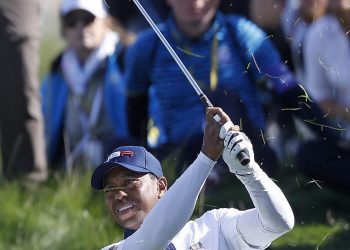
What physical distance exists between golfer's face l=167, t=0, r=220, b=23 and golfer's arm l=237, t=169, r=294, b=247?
7.90 feet

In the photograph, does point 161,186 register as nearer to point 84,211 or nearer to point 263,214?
point 263,214

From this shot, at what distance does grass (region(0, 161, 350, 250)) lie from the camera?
22.2ft

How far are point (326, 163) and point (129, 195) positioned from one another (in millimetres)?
2294

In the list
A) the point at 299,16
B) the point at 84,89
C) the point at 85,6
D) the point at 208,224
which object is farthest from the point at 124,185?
the point at 84,89

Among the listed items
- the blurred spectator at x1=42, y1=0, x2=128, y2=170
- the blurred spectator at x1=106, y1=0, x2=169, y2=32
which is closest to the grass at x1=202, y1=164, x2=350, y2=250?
the blurred spectator at x1=42, y1=0, x2=128, y2=170

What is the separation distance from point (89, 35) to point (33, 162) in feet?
2.63

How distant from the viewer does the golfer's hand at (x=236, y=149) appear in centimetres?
415

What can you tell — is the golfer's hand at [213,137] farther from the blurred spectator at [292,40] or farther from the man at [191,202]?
the blurred spectator at [292,40]

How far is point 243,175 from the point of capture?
4.25 meters

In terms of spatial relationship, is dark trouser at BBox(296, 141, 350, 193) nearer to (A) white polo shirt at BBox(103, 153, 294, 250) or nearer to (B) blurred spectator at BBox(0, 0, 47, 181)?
(B) blurred spectator at BBox(0, 0, 47, 181)

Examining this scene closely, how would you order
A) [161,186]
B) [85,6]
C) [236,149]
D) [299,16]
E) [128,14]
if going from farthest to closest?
[128,14]
[85,6]
[299,16]
[161,186]
[236,149]

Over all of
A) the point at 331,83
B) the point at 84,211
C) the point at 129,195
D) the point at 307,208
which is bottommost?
the point at 307,208

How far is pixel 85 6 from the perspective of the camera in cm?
756

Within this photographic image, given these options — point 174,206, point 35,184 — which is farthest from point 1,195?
point 174,206
